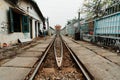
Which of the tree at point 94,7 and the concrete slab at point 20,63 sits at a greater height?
the tree at point 94,7

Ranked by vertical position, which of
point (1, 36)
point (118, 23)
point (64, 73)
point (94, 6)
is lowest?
point (64, 73)

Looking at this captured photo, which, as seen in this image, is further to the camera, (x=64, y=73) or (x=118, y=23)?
(x=118, y=23)

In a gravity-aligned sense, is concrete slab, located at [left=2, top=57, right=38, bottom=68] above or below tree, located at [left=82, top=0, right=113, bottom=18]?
below

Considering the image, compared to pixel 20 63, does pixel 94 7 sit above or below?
above

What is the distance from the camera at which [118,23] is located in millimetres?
9086

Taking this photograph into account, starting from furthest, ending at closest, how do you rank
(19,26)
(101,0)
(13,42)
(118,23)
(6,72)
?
(101,0) → (19,26) → (13,42) → (118,23) → (6,72)

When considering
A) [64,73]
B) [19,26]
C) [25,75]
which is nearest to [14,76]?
[25,75]

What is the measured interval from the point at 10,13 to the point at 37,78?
7597 millimetres

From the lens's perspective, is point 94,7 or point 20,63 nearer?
point 20,63

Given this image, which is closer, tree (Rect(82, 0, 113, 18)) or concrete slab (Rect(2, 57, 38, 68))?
concrete slab (Rect(2, 57, 38, 68))

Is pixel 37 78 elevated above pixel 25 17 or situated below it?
below

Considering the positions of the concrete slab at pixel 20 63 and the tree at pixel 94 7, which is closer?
the concrete slab at pixel 20 63

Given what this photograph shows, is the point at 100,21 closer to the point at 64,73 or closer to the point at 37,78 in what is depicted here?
the point at 64,73

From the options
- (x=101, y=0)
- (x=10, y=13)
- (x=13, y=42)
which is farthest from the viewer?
(x=101, y=0)
